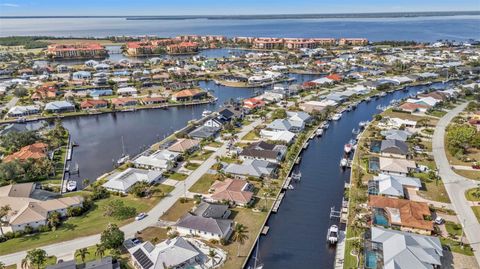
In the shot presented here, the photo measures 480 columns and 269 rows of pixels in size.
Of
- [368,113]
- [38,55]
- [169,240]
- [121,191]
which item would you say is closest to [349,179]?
[169,240]

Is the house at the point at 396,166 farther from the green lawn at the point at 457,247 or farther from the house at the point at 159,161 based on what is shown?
the house at the point at 159,161

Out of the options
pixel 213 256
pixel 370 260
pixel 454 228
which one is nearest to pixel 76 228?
pixel 213 256

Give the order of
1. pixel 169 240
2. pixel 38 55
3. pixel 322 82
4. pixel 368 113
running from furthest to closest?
pixel 38 55
pixel 322 82
pixel 368 113
pixel 169 240

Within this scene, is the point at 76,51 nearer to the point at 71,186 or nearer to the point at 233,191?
the point at 71,186

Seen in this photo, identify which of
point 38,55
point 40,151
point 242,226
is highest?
Answer: point 38,55

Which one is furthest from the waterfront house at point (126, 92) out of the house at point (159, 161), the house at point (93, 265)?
the house at point (93, 265)

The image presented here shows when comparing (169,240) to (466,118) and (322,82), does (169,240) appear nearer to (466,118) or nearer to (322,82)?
(466,118)
